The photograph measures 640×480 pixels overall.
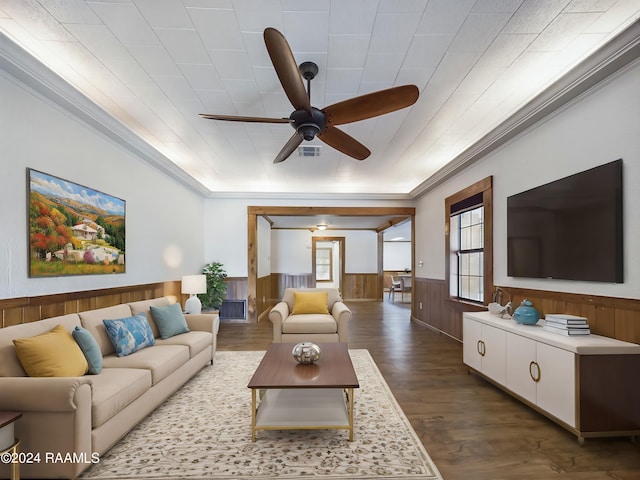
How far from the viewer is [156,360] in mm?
2754

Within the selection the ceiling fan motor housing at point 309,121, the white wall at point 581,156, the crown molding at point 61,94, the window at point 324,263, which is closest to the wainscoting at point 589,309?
the white wall at point 581,156

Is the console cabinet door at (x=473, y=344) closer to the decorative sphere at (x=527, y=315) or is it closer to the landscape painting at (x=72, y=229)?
the decorative sphere at (x=527, y=315)

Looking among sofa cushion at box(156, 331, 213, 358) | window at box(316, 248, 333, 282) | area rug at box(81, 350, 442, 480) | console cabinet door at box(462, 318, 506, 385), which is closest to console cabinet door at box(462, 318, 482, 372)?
console cabinet door at box(462, 318, 506, 385)

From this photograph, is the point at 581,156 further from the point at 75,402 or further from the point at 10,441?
the point at 10,441

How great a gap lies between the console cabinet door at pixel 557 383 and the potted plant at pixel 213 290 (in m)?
5.25

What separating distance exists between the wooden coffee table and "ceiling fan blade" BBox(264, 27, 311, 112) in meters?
1.95

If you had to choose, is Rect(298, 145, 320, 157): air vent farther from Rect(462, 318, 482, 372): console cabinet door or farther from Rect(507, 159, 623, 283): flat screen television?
Rect(462, 318, 482, 372): console cabinet door

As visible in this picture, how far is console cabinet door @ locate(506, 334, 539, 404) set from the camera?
2.63 meters

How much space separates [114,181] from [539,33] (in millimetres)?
4224

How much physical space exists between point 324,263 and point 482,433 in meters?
11.0

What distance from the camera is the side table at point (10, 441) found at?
1.65m

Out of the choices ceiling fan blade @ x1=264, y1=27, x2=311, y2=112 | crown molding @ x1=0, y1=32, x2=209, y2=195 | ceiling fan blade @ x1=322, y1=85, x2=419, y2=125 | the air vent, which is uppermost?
the air vent

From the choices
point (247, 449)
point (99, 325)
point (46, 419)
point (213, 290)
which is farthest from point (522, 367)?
point (213, 290)

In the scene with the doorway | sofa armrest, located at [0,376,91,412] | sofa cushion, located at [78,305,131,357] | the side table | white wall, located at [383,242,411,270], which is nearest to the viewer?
the side table
